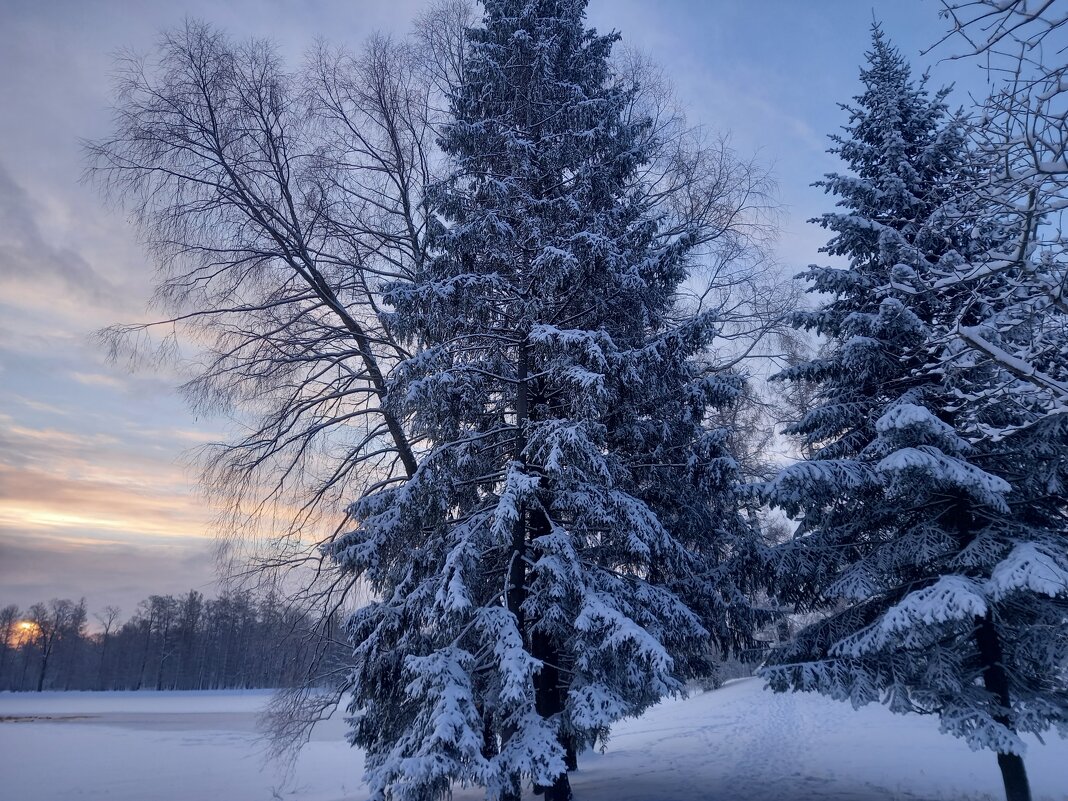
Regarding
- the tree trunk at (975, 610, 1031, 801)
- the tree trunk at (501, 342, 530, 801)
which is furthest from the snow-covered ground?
the tree trunk at (501, 342, 530, 801)

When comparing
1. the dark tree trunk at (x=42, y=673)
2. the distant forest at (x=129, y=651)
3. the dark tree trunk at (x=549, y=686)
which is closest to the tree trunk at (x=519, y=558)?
the dark tree trunk at (x=549, y=686)

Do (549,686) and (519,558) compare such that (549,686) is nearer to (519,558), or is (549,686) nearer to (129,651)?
(519,558)

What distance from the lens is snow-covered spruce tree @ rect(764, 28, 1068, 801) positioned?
6.68m

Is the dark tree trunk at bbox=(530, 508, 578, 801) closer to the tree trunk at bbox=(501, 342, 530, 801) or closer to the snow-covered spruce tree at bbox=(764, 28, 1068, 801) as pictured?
the tree trunk at bbox=(501, 342, 530, 801)

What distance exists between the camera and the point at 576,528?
8.07m

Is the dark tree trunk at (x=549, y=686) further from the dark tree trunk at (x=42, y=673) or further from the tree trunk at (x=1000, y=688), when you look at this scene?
the dark tree trunk at (x=42, y=673)

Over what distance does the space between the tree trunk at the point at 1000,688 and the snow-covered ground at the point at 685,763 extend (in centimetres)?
194

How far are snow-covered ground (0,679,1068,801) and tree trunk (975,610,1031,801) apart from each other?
6.37 ft

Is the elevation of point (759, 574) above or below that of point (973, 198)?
below

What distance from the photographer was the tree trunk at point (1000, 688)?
6.92m

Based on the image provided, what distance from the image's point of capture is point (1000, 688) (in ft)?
23.3

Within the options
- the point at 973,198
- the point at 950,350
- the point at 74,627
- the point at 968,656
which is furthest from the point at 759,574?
the point at 74,627

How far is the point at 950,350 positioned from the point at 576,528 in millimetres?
4916

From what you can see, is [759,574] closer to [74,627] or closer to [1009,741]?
[1009,741]
